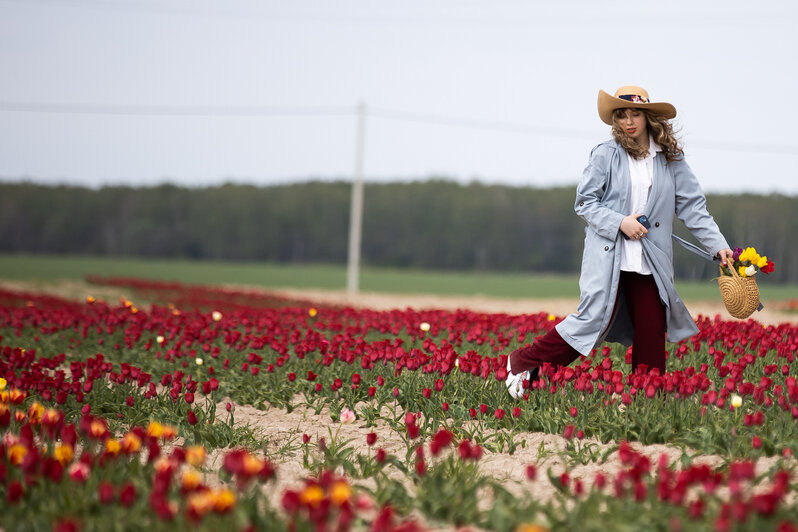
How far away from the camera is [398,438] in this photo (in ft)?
14.4

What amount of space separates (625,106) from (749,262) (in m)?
1.12

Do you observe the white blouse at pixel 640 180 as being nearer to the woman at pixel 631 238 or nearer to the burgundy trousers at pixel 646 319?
the woman at pixel 631 238

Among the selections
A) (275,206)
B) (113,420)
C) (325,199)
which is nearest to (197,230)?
(275,206)

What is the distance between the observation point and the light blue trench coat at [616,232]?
4.36 m

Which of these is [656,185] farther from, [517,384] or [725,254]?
[517,384]

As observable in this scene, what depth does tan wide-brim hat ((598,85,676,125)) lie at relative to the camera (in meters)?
4.33

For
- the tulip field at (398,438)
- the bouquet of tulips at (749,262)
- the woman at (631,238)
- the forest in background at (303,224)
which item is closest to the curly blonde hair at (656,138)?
the woman at (631,238)

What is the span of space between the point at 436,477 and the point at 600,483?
0.72m

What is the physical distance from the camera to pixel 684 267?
78.2ft

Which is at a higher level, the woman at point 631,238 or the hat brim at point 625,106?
the hat brim at point 625,106

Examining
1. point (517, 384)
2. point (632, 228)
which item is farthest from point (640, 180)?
point (517, 384)

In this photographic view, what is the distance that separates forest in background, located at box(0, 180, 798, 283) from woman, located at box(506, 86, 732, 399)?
3571cm

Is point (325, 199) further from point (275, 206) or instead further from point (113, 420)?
point (113, 420)

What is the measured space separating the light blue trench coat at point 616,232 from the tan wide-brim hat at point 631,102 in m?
0.23
